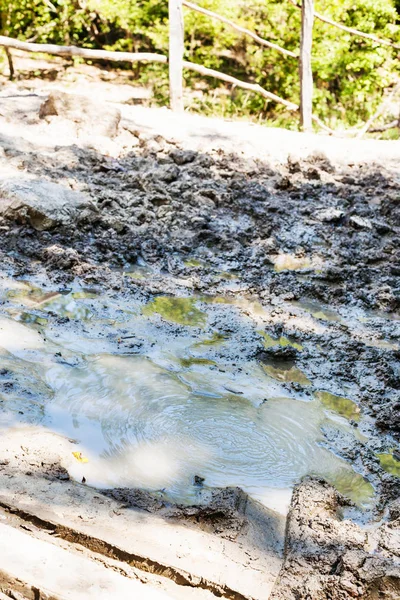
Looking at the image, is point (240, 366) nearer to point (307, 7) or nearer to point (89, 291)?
point (89, 291)

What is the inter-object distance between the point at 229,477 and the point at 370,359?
57.2 inches

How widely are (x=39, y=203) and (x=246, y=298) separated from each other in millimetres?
1908

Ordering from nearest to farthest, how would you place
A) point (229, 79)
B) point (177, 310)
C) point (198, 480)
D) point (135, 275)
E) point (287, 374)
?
point (198, 480)
point (287, 374)
point (177, 310)
point (135, 275)
point (229, 79)

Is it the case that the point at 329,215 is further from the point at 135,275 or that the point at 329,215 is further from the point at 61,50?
the point at 61,50

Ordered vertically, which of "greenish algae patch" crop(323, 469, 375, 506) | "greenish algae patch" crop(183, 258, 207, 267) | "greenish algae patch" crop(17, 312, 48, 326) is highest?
"greenish algae patch" crop(17, 312, 48, 326)

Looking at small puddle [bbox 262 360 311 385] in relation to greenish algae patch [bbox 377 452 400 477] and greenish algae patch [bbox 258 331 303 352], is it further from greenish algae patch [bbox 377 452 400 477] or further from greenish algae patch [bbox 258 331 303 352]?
greenish algae patch [bbox 377 452 400 477]

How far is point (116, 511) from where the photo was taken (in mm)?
2463

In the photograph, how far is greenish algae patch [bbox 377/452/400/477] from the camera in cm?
311

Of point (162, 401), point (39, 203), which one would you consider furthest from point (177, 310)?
point (39, 203)

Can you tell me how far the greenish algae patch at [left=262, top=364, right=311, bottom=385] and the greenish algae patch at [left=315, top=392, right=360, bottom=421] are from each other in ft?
0.49

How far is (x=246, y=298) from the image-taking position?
484 cm

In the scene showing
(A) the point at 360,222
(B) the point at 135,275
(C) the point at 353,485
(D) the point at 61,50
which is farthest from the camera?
(D) the point at 61,50

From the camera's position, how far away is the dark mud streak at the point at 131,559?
2.12m

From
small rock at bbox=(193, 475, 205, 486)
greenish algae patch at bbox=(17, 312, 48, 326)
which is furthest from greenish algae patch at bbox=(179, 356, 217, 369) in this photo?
small rock at bbox=(193, 475, 205, 486)
